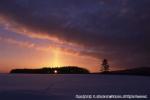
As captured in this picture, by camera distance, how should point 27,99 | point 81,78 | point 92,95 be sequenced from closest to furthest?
point 27,99, point 92,95, point 81,78

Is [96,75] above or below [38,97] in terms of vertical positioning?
above

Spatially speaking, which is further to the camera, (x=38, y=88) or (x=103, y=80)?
(x=103, y=80)

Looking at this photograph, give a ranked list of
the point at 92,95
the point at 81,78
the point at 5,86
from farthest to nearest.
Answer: the point at 81,78 → the point at 5,86 → the point at 92,95

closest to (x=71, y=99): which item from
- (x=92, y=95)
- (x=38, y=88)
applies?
(x=92, y=95)

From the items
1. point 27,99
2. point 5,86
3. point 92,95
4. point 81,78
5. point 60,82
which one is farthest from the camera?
point 81,78

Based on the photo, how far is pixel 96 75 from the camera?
22.4 metres

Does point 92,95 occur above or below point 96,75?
below

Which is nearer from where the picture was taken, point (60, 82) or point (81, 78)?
point (60, 82)

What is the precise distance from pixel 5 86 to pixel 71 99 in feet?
17.1

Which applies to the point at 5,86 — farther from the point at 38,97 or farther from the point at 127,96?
the point at 127,96

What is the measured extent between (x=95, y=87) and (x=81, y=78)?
5.13 metres

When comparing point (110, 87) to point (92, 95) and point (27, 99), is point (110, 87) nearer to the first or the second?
point (92, 95)

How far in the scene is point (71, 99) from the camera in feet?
45.5

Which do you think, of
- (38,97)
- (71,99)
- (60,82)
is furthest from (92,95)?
(60,82)
